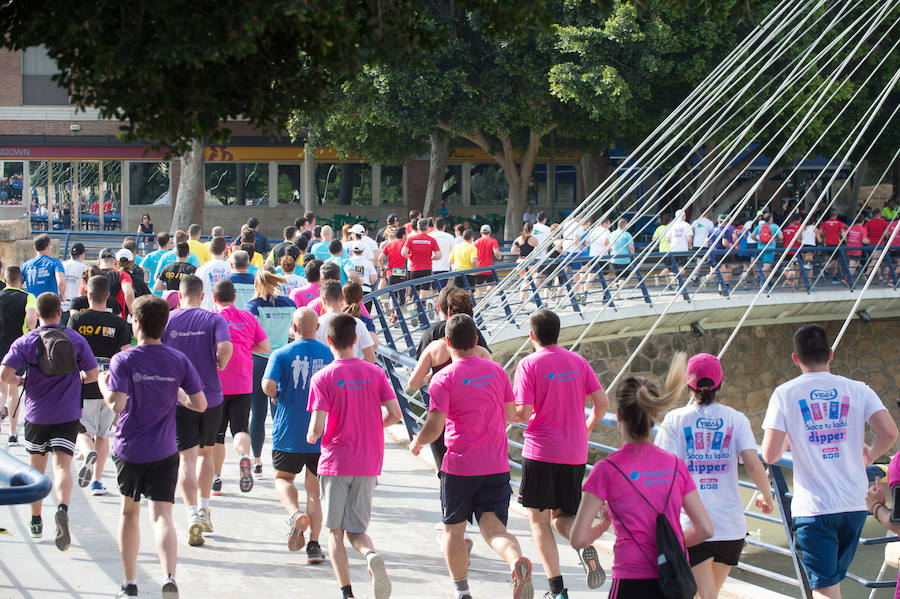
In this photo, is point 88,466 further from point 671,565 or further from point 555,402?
point 671,565

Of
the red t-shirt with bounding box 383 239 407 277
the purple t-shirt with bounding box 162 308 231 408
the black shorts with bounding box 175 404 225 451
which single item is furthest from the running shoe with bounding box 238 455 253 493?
the red t-shirt with bounding box 383 239 407 277

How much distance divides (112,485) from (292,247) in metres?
3.44

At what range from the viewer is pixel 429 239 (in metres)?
16.9

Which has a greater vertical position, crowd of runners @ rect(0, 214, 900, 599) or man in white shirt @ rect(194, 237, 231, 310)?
man in white shirt @ rect(194, 237, 231, 310)

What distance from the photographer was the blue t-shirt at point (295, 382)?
673 centimetres

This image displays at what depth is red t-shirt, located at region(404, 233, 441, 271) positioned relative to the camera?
663 inches

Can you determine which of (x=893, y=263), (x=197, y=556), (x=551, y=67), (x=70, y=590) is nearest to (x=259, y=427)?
(x=197, y=556)

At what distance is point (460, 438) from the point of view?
580 centimetres

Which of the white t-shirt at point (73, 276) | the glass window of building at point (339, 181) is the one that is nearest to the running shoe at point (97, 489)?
the white t-shirt at point (73, 276)

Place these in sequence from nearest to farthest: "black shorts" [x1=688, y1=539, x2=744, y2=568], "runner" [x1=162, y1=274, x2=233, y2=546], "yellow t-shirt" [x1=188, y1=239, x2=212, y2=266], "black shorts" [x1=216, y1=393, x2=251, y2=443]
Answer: "black shorts" [x1=688, y1=539, x2=744, y2=568]
"runner" [x1=162, y1=274, x2=233, y2=546]
"black shorts" [x1=216, y1=393, x2=251, y2=443]
"yellow t-shirt" [x1=188, y1=239, x2=212, y2=266]

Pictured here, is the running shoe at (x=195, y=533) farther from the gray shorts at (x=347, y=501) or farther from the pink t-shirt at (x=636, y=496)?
the pink t-shirt at (x=636, y=496)

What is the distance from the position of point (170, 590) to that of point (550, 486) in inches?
86.2

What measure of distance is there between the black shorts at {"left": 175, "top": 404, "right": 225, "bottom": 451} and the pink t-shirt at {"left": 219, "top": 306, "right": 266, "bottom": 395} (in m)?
0.49

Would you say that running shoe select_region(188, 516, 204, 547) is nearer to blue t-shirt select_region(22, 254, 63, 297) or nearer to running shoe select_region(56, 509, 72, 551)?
running shoe select_region(56, 509, 72, 551)
